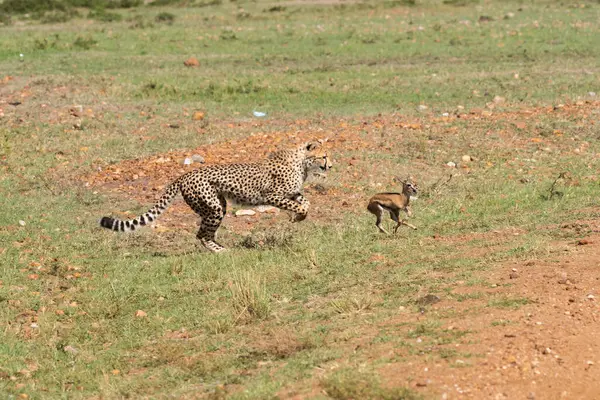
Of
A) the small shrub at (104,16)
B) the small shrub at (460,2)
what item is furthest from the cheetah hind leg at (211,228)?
the small shrub at (460,2)

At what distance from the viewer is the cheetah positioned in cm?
1158

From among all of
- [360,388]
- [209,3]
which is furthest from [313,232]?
[209,3]

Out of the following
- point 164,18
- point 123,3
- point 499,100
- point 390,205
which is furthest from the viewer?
point 123,3

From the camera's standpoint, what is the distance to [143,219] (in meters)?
11.4

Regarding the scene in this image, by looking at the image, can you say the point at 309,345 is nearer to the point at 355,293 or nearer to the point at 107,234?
the point at 355,293

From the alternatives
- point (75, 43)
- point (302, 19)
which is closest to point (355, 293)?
point (75, 43)

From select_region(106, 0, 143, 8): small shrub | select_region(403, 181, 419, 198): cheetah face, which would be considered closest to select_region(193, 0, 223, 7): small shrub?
select_region(106, 0, 143, 8): small shrub

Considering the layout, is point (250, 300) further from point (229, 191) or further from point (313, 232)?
point (313, 232)

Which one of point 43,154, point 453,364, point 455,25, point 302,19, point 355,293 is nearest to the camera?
point 453,364

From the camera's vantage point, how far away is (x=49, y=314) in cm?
966

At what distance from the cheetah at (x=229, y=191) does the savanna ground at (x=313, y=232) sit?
40 cm

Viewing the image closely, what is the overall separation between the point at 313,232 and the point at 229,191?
1182 mm

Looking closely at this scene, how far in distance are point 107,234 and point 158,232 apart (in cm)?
60

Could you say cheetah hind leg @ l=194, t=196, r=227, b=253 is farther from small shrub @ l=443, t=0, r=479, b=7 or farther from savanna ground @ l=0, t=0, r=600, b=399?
small shrub @ l=443, t=0, r=479, b=7
